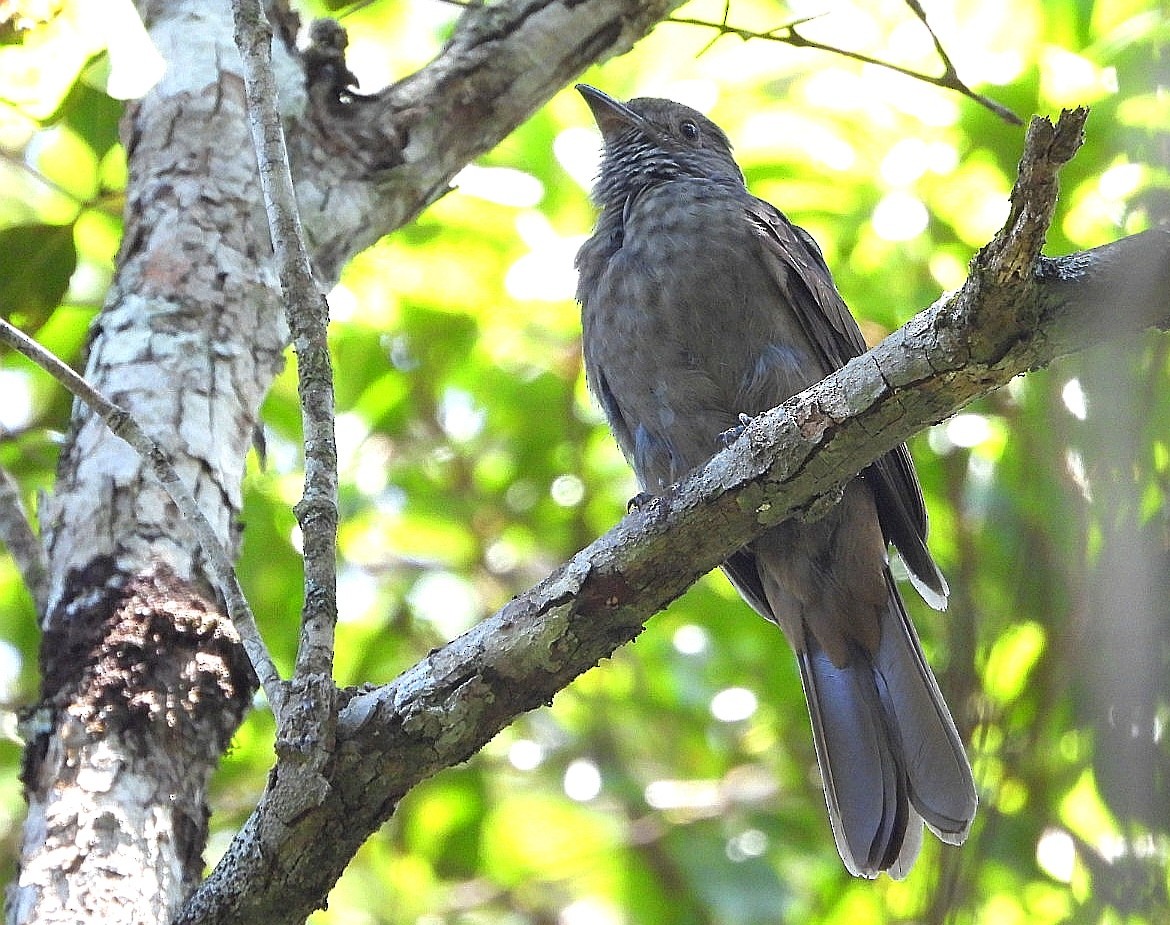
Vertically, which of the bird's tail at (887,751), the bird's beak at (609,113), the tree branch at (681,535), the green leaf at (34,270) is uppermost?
the green leaf at (34,270)

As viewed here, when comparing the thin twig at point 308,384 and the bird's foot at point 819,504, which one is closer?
the thin twig at point 308,384

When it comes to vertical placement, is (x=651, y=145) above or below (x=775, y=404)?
above

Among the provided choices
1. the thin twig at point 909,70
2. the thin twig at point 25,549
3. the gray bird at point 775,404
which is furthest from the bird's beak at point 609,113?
the thin twig at point 25,549

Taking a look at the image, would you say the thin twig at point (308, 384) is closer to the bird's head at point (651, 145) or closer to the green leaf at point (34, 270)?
the green leaf at point (34, 270)

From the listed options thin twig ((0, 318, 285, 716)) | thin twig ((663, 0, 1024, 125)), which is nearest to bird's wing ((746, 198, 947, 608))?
thin twig ((663, 0, 1024, 125))

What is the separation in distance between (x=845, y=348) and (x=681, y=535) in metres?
1.61

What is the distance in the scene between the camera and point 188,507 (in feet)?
Result: 7.91

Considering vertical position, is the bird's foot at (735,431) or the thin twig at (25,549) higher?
the thin twig at (25,549)

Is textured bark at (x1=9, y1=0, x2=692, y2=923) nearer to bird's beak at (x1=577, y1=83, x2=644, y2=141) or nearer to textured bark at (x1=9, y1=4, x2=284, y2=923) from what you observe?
textured bark at (x1=9, y1=4, x2=284, y2=923)

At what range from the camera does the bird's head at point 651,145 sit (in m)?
4.46

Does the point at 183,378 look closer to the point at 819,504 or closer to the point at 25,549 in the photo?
the point at 25,549

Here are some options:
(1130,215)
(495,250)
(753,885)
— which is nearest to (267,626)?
Answer: (495,250)

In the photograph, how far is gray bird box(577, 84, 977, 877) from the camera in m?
3.80

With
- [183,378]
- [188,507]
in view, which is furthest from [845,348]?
[188,507]
